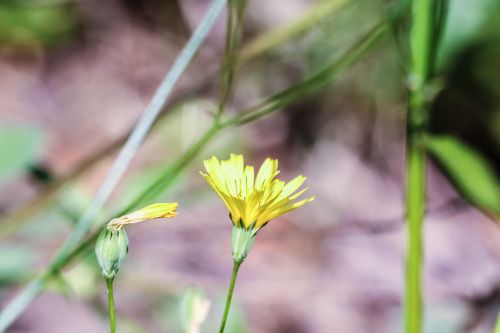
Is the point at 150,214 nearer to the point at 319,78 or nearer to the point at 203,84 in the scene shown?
the point at 319,78

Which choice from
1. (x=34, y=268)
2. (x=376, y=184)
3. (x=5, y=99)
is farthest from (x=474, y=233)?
(x=5, y=99)

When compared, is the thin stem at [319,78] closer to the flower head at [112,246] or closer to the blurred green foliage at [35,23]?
the flower head at [112,246]

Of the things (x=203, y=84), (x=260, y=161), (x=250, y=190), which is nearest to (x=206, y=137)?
(x=250, y=190)

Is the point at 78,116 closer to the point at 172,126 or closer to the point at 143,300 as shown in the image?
the point at 172,126

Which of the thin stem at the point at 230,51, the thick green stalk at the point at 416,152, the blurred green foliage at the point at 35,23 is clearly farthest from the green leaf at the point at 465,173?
the blurred green foliage at the point at 35,23

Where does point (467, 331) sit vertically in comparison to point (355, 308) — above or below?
below

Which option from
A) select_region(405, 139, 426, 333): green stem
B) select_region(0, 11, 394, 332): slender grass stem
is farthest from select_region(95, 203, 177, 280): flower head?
select_region(405, 139, 426, 333): green stem

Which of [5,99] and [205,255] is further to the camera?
[5,99]
